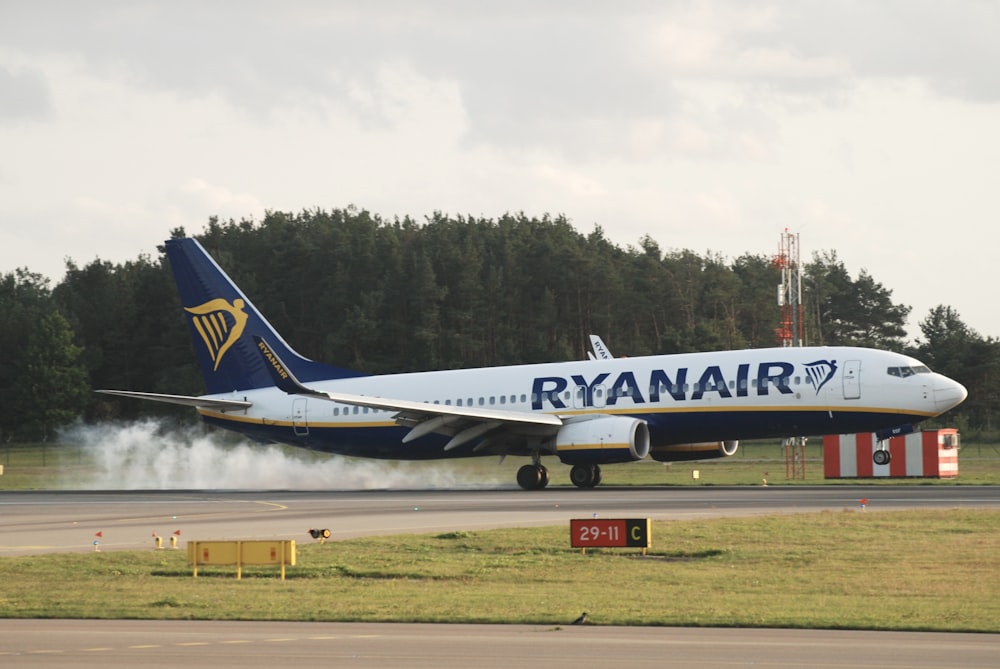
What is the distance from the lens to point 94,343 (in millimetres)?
120062

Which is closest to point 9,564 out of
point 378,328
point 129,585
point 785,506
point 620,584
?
point 129,585

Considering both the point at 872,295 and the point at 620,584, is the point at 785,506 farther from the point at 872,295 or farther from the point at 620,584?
the point at 872,295

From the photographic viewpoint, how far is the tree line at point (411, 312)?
104 m

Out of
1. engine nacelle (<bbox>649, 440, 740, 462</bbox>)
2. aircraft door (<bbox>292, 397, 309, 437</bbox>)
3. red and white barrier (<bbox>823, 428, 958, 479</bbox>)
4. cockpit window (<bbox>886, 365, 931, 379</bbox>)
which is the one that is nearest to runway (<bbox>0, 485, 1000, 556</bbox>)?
engine nacelle (<bbox>649, 440, 740, 462</bbox>)

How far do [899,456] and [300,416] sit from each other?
72.0 ft

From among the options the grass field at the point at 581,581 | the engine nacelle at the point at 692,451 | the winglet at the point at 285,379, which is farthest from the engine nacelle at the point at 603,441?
the grass field at the point at 581,581

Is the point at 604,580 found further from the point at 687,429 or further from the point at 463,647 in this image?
the point at 687,429

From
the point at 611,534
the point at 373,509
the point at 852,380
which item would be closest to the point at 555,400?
the point at 852,380

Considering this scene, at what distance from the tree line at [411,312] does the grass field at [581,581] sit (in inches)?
2744

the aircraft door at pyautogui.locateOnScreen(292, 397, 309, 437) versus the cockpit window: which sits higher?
the cockpit window

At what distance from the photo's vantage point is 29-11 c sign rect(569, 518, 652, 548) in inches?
963

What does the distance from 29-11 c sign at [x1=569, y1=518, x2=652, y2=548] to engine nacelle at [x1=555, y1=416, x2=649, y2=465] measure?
18.5m

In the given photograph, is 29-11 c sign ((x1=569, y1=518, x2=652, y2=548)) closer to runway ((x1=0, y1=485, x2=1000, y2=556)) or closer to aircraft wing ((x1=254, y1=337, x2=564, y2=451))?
runway ((x1=0, y1=485, x2=1000, y2=556))

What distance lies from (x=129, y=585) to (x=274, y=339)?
1299 inches
